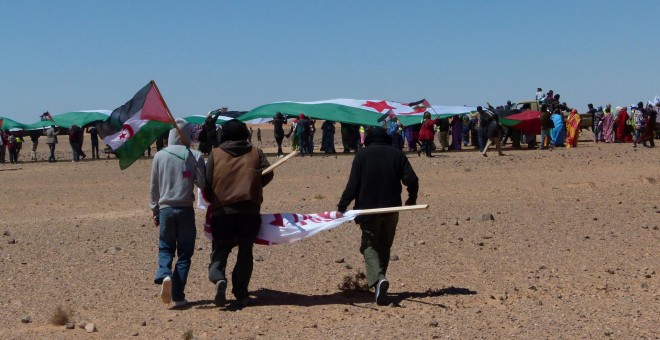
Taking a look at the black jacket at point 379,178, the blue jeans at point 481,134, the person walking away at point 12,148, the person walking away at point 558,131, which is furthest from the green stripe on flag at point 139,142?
the person walking away at point 12,148

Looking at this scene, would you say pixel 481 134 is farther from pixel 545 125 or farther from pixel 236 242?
pixel 236 242

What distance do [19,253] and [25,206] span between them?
7.40 metres

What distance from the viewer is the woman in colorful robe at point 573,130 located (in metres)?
34.4

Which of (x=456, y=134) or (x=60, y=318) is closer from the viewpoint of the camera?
(x=60, y=318)

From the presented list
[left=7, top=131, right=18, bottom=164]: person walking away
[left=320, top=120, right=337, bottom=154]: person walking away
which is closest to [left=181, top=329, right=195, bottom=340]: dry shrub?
[left=320, top=120, right=337, bottom=154]: person walking away

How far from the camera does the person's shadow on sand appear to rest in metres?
8.97

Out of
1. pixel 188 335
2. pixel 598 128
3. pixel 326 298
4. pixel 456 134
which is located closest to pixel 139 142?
pixel 326 298

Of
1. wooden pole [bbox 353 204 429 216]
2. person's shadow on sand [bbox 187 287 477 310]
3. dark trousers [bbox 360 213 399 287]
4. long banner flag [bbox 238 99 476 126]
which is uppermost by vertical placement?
long banner flag [bbox 238 99 476 126]

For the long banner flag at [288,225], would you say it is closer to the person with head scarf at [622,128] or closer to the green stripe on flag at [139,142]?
the green stripe on flag at [139,142]

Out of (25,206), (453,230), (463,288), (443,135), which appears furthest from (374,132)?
(443,135)

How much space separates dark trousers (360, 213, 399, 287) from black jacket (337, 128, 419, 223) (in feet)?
0.39

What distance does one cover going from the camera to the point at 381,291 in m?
8.70

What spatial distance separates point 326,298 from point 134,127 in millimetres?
2505

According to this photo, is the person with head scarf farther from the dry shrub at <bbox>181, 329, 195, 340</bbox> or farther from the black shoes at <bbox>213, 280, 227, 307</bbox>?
the dry shrub at <bbox>181, 329, 195, 340</bbox>
